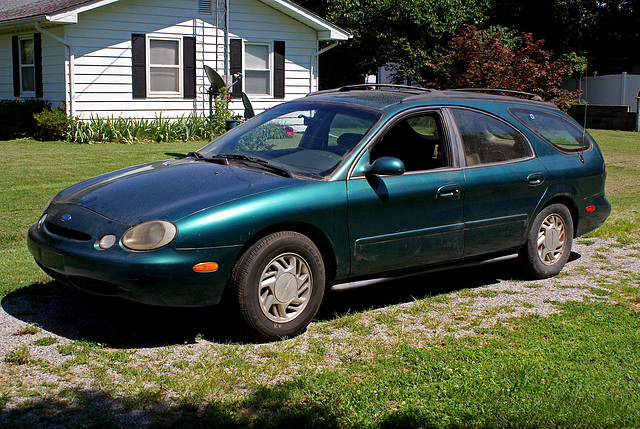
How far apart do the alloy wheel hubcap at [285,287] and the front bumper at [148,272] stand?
285mm

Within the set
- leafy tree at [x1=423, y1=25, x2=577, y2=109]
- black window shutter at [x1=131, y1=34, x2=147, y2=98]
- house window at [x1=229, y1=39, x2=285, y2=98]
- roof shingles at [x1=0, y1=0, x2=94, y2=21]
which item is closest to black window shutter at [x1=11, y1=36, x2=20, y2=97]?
roof shingles at [x1=0, y1=0, x2=94, y2=21]

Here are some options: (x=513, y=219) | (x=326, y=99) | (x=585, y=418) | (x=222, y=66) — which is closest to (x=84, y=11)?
(x=222, y=66)

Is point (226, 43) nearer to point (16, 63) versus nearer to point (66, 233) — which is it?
point (16, 63)

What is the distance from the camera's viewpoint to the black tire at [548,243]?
252 inches

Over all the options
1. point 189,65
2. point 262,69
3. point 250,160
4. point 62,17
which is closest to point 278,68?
point 262,69

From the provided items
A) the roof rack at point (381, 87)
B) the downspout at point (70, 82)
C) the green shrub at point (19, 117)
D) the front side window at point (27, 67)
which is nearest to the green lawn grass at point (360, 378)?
the roof rack at point (381, 87)

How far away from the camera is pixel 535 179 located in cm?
625

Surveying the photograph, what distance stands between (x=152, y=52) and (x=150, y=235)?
15.3 m

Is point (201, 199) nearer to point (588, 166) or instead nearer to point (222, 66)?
point (588, 166)

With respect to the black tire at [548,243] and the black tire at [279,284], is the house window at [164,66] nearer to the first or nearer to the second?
the black tire at [548,243]

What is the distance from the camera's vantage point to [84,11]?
1691cm

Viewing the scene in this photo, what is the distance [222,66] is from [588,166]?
14.5m

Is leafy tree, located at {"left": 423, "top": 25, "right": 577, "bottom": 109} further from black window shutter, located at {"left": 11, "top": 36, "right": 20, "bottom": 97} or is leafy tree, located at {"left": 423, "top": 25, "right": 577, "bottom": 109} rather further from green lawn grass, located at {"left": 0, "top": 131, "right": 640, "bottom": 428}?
black window shutter, located at {"left": 11, "top": 36, "right": 20, "bottom": 97}

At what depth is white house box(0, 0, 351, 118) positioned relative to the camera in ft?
56.9
